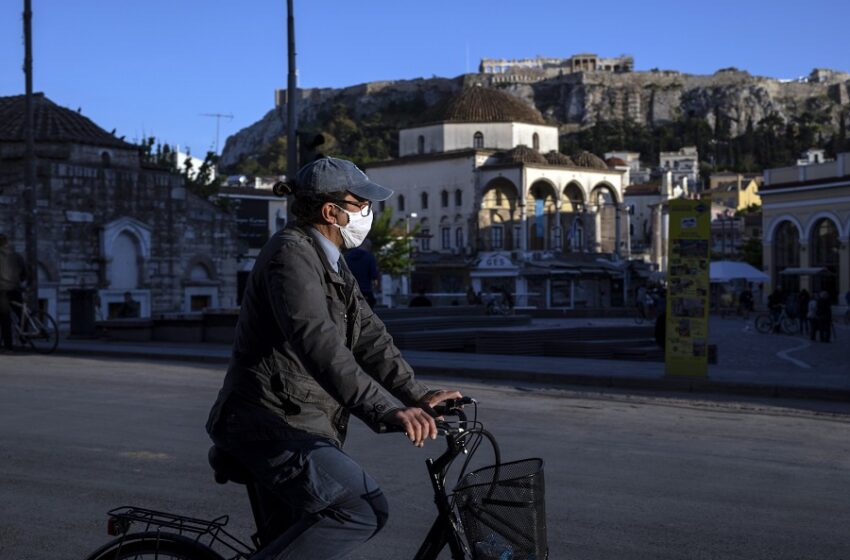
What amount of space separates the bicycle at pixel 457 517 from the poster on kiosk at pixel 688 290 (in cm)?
1256

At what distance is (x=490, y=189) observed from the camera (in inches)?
3602

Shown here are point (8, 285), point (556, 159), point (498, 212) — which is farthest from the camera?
point (498, 212)

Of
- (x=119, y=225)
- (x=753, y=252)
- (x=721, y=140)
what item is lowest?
(x=119, y=225)

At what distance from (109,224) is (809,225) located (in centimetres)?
4439

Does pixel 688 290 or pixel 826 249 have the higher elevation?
pixel 826 249

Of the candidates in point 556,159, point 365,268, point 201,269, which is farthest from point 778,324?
point 556,159

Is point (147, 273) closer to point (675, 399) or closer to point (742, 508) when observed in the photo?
point (675, 399)

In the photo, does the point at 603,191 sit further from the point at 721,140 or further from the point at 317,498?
the point at 721,140

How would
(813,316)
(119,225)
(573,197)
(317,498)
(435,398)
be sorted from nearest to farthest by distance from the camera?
1. (317,498)
2. (435,398)
3. (813,316)
4. (119,225)
5. (573,197)

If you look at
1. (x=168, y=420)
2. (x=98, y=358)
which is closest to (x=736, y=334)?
(x=98, y=358)

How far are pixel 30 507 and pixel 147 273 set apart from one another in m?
31.1

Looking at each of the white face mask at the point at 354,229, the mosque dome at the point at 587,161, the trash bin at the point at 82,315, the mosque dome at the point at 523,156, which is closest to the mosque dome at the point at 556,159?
the mosque dome at the point at 523,156

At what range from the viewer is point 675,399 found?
47.8ft

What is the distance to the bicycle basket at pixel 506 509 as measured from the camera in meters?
3.61
